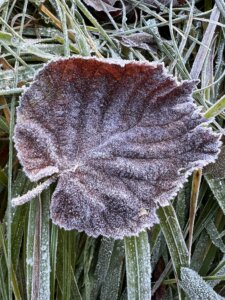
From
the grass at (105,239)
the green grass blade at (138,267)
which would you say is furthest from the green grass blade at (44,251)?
the green grass blade at (138,267)

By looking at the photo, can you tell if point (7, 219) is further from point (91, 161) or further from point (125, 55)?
point (125, 55)

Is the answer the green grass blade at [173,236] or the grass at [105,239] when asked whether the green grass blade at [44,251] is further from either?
the green grass blade at [173,236]

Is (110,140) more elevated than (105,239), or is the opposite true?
(110,140)

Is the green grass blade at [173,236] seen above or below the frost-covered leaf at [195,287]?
above

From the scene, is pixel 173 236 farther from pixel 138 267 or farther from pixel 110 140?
pixel 110 140

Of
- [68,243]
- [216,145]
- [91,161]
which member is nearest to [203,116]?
[216,145]

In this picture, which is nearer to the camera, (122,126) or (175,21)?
(122,126)

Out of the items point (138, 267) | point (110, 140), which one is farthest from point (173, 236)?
point (110, 140)

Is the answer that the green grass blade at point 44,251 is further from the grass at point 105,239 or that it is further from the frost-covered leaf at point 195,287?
the frost-covered leaf at point 195,287
